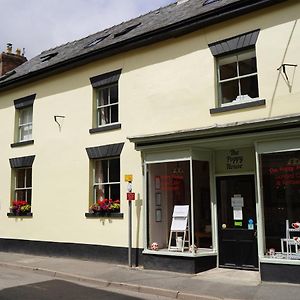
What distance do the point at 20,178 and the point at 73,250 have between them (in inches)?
173

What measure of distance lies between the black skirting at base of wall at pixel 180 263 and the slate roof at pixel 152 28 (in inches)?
241

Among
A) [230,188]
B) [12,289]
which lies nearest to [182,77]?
[230,188]

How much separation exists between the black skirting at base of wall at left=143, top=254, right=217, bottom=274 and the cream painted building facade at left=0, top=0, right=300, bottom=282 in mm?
32

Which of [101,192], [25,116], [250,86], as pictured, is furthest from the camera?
[25,116]

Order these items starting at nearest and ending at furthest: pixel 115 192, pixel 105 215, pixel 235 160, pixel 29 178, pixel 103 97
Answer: pixel 235 160 → pixel 105 215 → pixel 115 192 → pixel 103 97 → pixel 29 178

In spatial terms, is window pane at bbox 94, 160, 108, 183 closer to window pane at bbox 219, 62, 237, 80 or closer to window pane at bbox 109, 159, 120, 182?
window pane at bbox 109, 159, 120, 182

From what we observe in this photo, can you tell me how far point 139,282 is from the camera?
9789 millimetres

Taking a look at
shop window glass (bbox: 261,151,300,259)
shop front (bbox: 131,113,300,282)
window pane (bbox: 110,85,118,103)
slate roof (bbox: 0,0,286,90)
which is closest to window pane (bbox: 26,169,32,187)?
slate roof (bbox: 0,0,286,90)

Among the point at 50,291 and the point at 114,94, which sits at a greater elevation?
the point at 114,94

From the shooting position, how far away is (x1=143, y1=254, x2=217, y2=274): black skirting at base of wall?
1055 cm

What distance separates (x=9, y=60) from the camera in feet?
68.6

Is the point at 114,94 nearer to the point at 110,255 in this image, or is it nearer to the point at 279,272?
the point at 110,255

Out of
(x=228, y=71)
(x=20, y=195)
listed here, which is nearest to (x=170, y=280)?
(x=228, y=71)

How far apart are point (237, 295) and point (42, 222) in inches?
330
